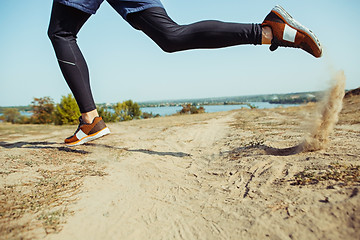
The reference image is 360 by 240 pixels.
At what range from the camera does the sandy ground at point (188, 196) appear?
923mm

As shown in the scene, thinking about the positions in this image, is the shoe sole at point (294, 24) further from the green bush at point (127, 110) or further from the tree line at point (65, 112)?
the green bush at point (127, 110)

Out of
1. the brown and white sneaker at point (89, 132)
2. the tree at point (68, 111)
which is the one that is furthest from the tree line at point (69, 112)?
the brown and white sneaker at point (89, 132)

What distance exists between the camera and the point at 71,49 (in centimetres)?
207

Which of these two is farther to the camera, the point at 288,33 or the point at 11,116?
the point at 11,116

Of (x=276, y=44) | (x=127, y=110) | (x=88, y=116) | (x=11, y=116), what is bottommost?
(x=11, y=116)

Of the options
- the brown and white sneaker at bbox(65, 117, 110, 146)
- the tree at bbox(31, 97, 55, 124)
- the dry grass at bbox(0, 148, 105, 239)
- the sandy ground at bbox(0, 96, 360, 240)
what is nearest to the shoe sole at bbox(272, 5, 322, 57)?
the sandy ground at bbox(0, 96, 360, 240)

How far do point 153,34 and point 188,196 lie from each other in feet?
3.84

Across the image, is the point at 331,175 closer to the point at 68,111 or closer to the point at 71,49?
the point at 71,49

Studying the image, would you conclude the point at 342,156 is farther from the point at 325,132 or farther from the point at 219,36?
the point at 219,36

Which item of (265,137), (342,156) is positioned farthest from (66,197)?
(265,137)

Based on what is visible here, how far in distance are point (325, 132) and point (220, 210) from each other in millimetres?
1255

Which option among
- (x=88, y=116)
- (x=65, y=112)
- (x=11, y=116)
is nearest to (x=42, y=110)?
(x=11, y=116)

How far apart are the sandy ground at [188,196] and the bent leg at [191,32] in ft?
2.91

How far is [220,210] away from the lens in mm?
1104
